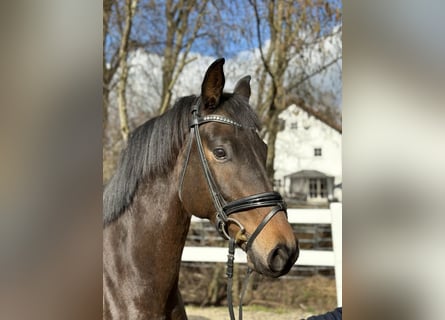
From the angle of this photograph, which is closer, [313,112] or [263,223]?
[263,223]

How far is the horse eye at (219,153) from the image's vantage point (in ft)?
3.50

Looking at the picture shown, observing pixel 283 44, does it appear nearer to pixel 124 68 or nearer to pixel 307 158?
pixel 307 158

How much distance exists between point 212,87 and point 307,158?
3200 millimetres

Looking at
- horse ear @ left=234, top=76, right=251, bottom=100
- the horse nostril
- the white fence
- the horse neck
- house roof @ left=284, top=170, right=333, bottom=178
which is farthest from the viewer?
house roof @ left=284, top=170, right=333, bottom=178

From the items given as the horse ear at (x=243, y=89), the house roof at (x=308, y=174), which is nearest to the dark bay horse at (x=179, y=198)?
the horse ear at (x=243, y=89)

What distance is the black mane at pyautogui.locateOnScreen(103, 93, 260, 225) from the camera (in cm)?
114

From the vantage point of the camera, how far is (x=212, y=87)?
112 cm

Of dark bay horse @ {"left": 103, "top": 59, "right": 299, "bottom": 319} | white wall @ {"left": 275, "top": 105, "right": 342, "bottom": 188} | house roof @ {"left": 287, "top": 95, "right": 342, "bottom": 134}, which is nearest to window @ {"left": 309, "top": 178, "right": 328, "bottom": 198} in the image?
white wall @ {"left": 275, "top": 105, "right": 342, "bottom": 188}

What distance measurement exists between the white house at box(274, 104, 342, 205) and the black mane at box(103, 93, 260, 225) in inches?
116

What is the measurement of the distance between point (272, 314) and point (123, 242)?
325 centimetres

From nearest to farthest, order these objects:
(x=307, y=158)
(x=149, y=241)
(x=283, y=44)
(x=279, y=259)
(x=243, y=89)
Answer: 1. (x=279, y=259)
2. (x=149, y=241)
3. (x=243, y=89)
4. (x=283, y=44)
5. (x=307, y=158)

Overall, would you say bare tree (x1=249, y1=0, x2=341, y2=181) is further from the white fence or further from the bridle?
the bridle

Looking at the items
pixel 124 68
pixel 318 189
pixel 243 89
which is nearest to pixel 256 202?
pixel 243 89

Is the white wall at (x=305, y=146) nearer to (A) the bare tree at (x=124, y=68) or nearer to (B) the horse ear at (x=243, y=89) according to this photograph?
(A) the bare tree at (x=124, y=68)
